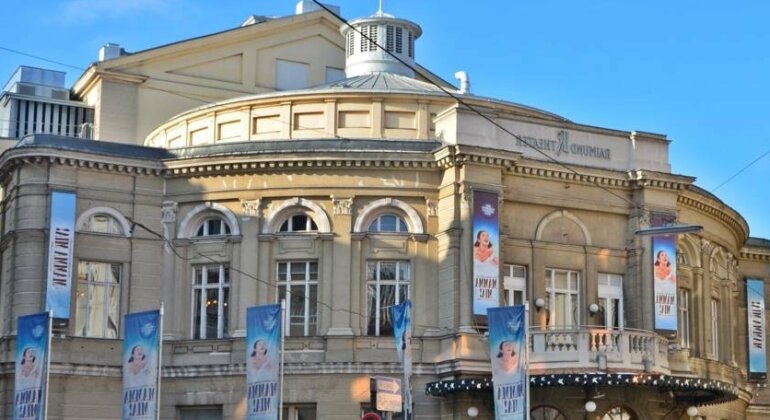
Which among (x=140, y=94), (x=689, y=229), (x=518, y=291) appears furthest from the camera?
(x=140, y=94)

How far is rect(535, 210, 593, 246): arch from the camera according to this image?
47.3 m

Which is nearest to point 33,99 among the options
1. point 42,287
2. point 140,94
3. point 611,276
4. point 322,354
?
point 140,94

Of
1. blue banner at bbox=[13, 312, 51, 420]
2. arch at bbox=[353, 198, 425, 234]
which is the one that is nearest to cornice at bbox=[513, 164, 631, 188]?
arch at bbox=[353, 198, 425, 234]

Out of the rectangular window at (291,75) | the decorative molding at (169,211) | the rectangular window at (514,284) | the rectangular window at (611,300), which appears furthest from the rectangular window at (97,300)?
the rectangular window at (611,300)

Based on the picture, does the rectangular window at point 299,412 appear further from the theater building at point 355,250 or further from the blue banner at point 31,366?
the blue banner at point 31,366

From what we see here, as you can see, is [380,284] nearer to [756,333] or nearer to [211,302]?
[211,302]

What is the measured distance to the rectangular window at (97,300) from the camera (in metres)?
46.0

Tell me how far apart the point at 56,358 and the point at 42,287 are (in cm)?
217

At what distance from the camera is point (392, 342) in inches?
1794

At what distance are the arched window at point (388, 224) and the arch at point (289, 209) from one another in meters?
1.42

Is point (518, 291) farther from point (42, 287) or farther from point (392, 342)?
point (42, 287)

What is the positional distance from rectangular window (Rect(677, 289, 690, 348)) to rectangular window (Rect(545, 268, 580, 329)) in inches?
176

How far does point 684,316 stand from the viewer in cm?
5072

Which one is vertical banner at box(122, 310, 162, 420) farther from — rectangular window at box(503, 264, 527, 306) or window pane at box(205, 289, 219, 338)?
rectangular window at box(503, 264, 527, 306)
